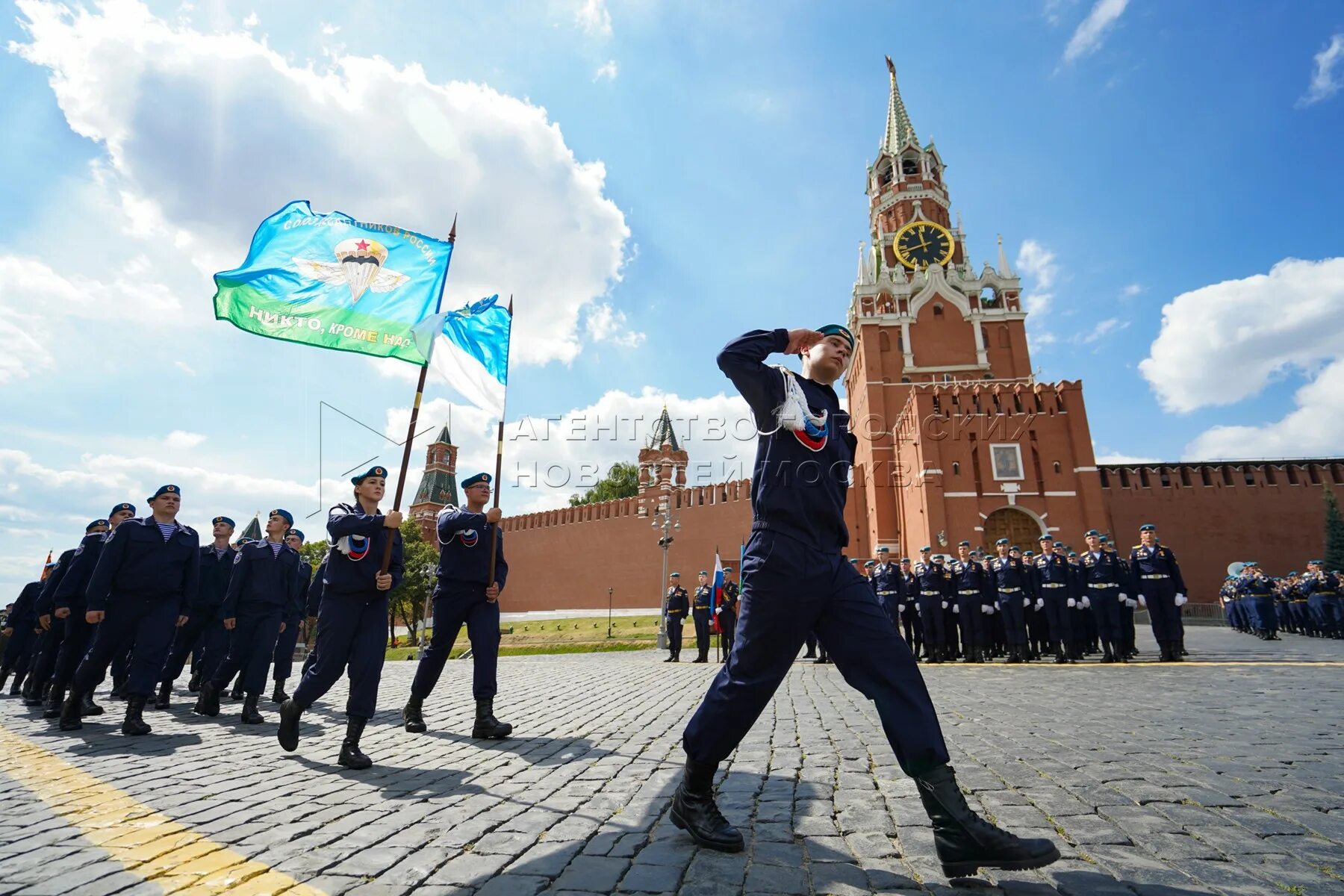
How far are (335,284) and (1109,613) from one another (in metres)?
11.7

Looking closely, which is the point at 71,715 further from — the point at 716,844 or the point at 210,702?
the point at 716,844

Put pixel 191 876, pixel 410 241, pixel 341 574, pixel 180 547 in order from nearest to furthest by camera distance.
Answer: pixel 191 876 → pixel 341 574 → pixel 410 241 → pixel 180 547

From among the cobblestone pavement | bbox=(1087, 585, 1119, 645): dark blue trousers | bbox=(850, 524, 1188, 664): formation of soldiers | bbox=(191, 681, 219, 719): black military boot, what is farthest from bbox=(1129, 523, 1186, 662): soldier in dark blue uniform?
bbox=(191, 681, 219, 719): black military boot

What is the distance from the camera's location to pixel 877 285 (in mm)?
42906

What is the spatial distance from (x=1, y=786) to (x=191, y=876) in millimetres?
2626

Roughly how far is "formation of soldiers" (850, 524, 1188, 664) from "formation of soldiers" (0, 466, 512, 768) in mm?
7325

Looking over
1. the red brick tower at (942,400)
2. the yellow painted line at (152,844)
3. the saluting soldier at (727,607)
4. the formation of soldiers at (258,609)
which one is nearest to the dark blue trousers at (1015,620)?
the saluting soldier at (727,607)

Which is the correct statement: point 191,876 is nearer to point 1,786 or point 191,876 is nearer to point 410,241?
point 1,786

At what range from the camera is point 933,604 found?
1214 cm

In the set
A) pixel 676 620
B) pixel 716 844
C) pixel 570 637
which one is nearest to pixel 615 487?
pixel 570 637

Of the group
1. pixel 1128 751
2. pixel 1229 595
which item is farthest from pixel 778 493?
pixel 1229 595

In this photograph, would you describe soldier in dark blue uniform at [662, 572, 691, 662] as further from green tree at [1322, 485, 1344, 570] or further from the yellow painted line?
green tree at [1322, 485, 1344, 570]

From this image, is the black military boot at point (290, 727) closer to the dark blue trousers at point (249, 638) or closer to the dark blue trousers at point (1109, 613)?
the dark blue trousers at point (249, 638)

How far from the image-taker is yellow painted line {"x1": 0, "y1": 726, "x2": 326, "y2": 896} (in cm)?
210
